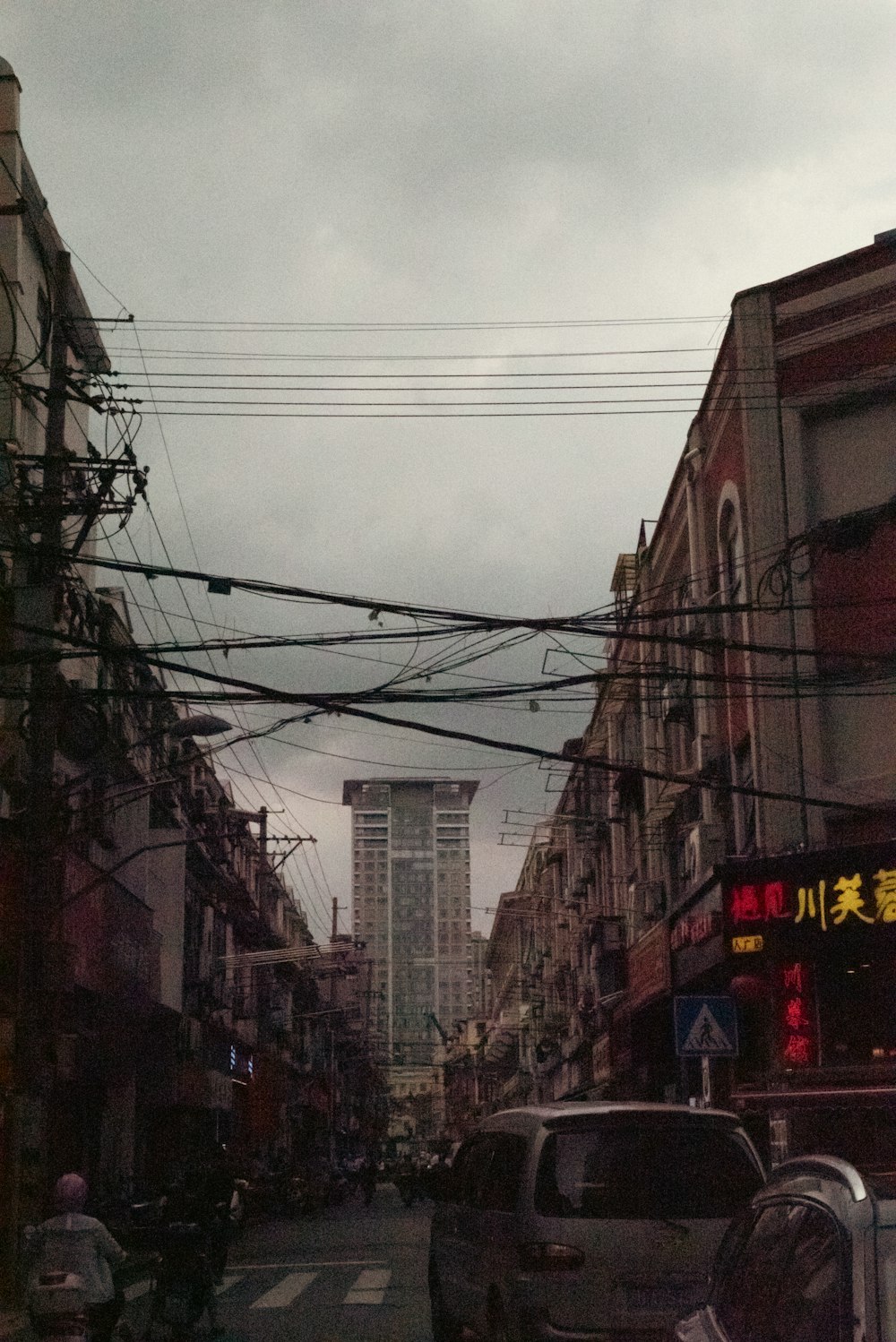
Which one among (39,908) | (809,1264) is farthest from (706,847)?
(809,1264)

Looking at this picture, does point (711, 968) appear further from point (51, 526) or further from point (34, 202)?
point (34, 202)

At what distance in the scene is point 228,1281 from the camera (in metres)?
21.0

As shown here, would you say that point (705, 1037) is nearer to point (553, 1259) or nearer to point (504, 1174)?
point (504, 1174)

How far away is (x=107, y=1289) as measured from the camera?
10.5 meters

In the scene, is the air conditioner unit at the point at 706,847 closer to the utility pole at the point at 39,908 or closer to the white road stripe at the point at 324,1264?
the white road stripe at the point at 324,1264

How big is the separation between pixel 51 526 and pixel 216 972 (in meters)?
36.8

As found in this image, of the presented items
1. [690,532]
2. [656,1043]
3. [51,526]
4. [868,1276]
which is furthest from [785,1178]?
[656,1043]

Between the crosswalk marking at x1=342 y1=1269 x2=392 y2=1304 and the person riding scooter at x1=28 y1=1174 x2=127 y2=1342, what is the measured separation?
284 inches

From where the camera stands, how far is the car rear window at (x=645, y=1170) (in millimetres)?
9859

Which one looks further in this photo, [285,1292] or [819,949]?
[819,949]

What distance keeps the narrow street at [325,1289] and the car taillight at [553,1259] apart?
457cm

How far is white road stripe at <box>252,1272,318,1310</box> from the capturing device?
57.4 feet

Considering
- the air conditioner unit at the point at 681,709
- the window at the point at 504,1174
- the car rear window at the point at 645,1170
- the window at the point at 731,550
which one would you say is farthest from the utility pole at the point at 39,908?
the air conditioner unit at the point at 681,709

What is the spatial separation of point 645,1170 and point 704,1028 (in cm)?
839
